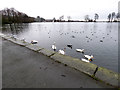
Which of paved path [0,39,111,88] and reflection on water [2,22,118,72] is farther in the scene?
reflection on water [2,22,118,72]

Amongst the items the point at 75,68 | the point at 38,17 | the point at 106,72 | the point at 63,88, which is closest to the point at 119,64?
the point at 106,72

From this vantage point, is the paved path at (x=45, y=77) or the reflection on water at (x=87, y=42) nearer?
the paved path at (x=45, y=77)

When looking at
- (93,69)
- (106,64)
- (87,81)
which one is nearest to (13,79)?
(87,81)

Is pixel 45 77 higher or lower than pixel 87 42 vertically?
lower

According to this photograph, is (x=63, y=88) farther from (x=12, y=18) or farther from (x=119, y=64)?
(x=12, y=18)

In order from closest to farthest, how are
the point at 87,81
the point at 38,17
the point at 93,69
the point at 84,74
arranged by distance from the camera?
1. the point at 87,81
2. the point at 84,74
3. the point at 93,69
4. the point at 38,17

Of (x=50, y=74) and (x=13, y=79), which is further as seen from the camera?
(x=50, y=74)

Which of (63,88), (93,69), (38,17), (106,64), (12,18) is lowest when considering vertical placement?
(106,64)

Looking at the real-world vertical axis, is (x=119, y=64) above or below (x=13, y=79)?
below

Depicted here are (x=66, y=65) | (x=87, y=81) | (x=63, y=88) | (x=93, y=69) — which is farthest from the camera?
(x=66, y=65)

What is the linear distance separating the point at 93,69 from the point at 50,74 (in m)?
1.50

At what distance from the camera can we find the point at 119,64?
24.1 ft

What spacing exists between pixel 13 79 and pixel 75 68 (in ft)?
6.53

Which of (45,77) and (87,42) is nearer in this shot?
(45,77)
